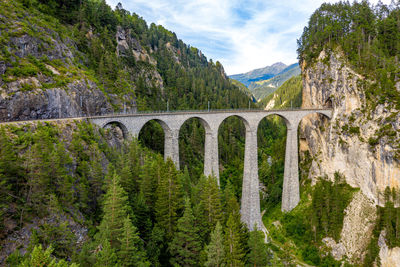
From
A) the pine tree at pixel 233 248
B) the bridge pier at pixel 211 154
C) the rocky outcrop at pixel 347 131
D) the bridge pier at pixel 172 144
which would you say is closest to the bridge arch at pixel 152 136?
the bridge pier at pixel 172 144

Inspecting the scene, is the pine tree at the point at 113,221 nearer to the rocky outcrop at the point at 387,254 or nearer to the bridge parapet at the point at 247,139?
the bridge parapet at the point at 247,139

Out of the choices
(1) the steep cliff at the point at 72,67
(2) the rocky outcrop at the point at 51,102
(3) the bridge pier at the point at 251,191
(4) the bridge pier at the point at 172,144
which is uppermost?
(1) the steep cliff at the point at 72,67

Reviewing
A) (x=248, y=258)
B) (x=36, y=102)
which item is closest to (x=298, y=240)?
(x=248, y=258)

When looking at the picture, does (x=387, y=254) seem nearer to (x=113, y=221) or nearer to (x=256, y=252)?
(x=256, y=252)

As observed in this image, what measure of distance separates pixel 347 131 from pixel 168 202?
3702 cm

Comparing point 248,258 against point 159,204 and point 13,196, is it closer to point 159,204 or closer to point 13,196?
point 159,204

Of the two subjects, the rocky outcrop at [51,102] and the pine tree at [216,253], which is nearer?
the pine tree at [216,253]

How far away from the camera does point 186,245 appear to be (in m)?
18.8

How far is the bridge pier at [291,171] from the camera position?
142 ft

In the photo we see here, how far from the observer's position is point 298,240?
129ft

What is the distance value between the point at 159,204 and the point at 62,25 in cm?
4857

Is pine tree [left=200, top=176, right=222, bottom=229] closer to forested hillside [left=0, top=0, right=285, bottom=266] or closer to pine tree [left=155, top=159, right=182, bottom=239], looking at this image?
forested hillside [left=0, top=0, right=285, bottom=266]

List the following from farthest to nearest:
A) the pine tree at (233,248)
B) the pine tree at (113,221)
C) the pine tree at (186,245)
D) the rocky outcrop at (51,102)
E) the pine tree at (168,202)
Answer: the rocky outcrop at (51,102), the pine tree at (168,202), the pine tree at (186,245), the pine tree at (233,248), the pine tree at (113,221)

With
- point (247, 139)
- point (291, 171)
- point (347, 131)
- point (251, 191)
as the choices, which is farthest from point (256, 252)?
point (347, 131)
